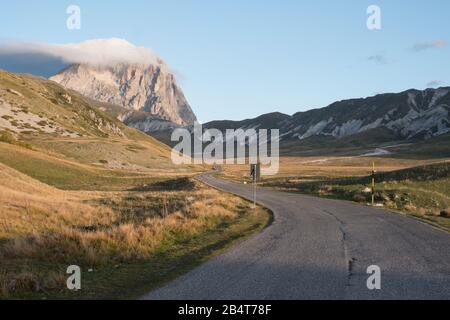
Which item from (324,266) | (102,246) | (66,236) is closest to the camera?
(324,266)

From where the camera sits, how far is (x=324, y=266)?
37.3 feet

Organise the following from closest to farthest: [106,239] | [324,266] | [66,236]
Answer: [324,266], [106,239], [66,236]

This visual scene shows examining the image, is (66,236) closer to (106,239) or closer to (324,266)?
(106,239)

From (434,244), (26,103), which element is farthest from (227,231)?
(26,103)

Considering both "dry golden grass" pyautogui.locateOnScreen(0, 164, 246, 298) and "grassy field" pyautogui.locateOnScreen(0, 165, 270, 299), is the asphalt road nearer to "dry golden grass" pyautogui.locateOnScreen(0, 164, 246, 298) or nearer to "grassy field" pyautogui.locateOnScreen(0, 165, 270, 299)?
"grassy field" pyautogui.locateOnScreen(0, 165, 270, 299)

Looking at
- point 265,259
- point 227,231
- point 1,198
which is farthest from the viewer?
point 1,198

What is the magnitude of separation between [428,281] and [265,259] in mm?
4038

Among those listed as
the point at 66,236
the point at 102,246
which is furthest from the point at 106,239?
the point at 66,236

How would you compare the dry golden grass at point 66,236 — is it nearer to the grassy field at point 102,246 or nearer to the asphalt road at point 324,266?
the grassy field at point 102,246

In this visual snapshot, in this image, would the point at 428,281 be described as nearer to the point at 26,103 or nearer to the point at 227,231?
the point at 227,231

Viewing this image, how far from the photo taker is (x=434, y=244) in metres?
14.9

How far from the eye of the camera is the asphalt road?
8961 mm

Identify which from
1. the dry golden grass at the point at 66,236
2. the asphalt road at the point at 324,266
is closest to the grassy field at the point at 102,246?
the dry golden grass at the point at 66,236
